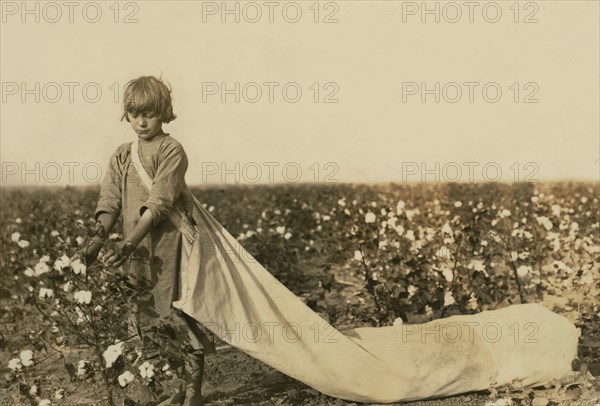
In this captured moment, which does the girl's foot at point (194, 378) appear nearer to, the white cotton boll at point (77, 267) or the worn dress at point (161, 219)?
the worn dress at point (161, 219)

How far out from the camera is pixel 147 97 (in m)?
3.48

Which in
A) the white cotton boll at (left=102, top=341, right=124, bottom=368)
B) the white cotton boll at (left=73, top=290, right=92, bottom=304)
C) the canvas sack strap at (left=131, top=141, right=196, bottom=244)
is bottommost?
the white cotton boll at (left=102, top=341, right=124, bottom=368)

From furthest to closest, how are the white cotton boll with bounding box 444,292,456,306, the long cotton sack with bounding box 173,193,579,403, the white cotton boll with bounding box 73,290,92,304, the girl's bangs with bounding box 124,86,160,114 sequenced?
the white cotton boll with bounding box 444,292,456,306
the long cotton sack with bounding box 173,193,579,403
the girl's bangs with bounding box 124,86,160,114
the white cotton boll with bounding box 73,290,92,304

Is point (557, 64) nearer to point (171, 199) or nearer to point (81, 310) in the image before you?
point (171, 199)

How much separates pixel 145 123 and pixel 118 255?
0.66m

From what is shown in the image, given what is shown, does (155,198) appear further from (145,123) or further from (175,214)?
(145,123)

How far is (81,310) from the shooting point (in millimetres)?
3316

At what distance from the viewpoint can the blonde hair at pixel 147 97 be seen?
3486 mm

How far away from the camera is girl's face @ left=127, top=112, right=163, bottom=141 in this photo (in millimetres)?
3537

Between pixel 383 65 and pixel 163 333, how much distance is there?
9.48 feet

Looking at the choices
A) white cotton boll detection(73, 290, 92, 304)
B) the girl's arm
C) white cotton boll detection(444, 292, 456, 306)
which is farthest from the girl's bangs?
white cotton boll detection(444, 292, 456, 306)

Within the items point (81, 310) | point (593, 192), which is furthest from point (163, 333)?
point (593, 192)

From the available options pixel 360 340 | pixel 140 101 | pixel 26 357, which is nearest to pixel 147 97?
pixel 140 101

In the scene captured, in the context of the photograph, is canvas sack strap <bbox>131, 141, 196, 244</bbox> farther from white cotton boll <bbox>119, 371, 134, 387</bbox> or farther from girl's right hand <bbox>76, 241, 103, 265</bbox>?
white cotton boll <bbox>119, 371, 134, 387</bbox>
